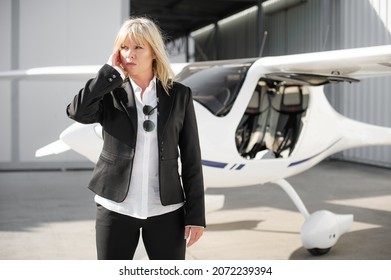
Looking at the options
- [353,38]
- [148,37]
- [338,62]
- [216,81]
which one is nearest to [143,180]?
[148,37]

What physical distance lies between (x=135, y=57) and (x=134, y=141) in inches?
10.5

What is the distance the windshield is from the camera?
3859mm

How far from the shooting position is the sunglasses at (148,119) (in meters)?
1.63

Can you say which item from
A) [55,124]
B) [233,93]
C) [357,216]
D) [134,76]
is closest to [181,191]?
[134,76]

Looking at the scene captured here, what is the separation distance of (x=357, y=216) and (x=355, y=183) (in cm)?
262

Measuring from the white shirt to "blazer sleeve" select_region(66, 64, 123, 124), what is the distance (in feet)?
0.47

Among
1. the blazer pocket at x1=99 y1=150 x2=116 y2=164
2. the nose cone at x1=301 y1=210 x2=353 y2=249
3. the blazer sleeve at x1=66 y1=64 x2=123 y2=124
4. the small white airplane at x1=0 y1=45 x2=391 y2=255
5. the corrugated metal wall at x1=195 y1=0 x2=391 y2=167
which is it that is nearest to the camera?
the blazer sleeve at x1=66 y1=64 x2=123 y2=124

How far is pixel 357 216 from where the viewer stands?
5.54 meters

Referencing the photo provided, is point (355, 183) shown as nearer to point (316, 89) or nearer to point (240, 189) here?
point (240, 189)

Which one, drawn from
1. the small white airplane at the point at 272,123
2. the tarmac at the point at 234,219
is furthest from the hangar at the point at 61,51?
the small white airplane at the point at 272,123

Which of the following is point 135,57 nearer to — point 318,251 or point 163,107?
point 163,107

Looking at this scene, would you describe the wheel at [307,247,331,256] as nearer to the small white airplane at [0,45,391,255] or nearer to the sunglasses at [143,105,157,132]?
the small white airplane at [0,45,391,255]

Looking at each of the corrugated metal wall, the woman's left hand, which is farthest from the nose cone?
the corrugated metal wall

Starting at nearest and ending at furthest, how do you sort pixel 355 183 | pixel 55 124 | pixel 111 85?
1. pixel 111 85
2. pixel 355 183
3. pixel 55 124
